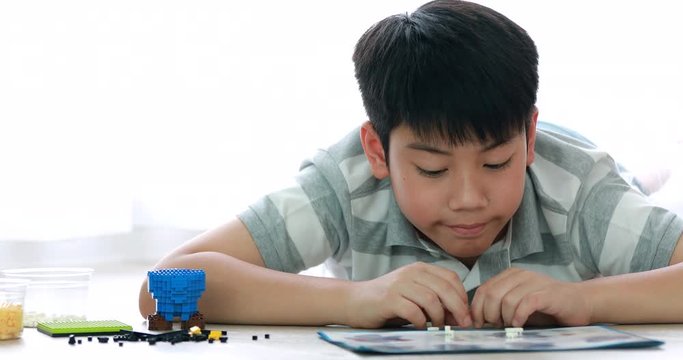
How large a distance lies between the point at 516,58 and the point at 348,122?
93 cm

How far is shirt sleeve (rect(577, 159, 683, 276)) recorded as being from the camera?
3.96 ft

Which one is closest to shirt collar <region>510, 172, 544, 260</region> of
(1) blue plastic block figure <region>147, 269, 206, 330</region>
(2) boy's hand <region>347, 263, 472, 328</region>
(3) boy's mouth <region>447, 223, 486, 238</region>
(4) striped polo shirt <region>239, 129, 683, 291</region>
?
(4) striped polo shirt <region>239, 129, 683, 291</region>

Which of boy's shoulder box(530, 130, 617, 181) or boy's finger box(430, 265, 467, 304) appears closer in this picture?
boy's finger box(430, 265, 467, 304)

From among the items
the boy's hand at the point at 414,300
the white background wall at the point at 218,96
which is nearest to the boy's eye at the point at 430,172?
the boy's hand at the point at 414,300

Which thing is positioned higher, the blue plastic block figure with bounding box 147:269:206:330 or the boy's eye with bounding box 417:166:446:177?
the boy's eye with bounding box 417:166:446:177

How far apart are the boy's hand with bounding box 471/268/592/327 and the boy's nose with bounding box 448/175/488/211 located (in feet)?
0.26

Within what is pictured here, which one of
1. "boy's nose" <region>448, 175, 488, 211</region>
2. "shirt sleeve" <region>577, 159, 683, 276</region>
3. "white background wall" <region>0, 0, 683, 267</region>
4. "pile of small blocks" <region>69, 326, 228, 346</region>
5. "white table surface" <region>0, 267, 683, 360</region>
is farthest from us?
"white background wall" <region>0, 0, 683, 267</region>

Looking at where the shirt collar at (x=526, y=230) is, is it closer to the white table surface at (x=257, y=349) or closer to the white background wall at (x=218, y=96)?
the white table surface at (x=257, y=349)

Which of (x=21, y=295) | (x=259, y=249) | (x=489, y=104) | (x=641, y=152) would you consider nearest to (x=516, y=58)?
(x=489, y=104)

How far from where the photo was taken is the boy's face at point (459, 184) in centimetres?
111

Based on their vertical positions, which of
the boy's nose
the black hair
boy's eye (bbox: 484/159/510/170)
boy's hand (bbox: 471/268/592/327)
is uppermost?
the black hair

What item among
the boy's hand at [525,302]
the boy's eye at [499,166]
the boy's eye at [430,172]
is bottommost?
the boy's hand at [525,302]

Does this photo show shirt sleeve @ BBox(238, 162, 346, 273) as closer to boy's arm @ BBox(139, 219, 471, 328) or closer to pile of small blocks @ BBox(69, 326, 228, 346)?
boy's arm @ BBox(139, 219, 471, 328)

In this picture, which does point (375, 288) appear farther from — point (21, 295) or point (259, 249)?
point (21, 295)
